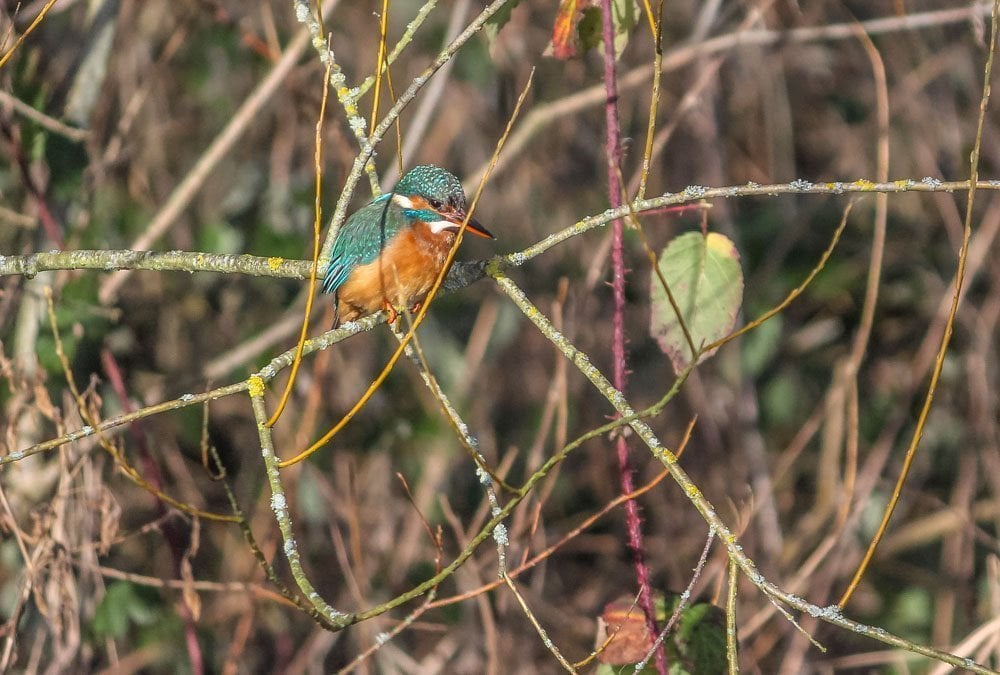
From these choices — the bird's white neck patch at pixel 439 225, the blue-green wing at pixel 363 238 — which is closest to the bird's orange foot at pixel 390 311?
the blue-green wing at pixel 363 238

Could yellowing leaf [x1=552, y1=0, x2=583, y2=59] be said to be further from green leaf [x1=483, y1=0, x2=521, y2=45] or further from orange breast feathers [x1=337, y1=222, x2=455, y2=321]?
orange breast feathers [x1=337, y1=222, x2=455, y2=321]

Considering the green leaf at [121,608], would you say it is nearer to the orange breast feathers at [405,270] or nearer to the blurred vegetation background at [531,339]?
the blurred vegetation background at [531,339]

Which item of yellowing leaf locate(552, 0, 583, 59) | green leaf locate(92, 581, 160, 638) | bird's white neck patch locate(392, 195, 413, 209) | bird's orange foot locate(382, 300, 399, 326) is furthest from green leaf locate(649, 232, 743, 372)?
green leaf locate(92, 581, 160, 638)

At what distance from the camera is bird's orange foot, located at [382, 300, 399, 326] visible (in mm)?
2828

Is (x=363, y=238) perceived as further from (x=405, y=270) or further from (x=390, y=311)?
(x=390, y=311)

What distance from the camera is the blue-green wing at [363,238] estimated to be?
303 centimetres

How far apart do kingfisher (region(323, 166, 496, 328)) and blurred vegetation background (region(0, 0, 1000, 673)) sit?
3.76ft

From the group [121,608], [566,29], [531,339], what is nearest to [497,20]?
[566,29]

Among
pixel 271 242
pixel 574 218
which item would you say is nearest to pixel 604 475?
pixel 574 218

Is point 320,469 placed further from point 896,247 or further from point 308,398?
point 896,247

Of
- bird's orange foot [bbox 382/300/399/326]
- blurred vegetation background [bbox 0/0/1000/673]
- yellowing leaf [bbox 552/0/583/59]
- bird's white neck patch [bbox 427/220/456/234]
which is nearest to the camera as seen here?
yellowing leaf [bbox 552/0/583/59]

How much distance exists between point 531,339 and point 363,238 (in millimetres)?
2647

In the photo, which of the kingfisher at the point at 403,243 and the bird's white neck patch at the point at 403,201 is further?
the bird's white neck patch at the point at 403,201

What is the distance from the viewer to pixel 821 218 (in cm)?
538
